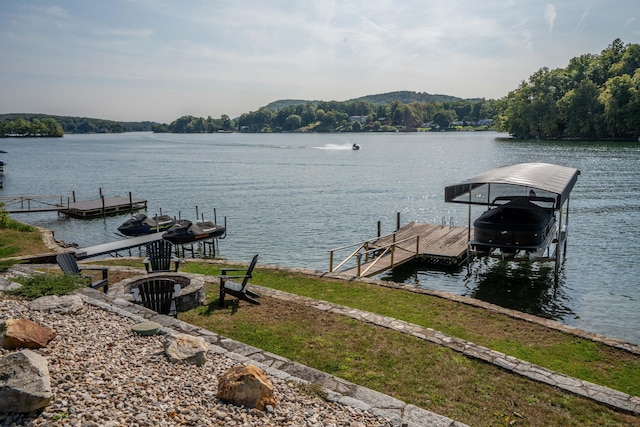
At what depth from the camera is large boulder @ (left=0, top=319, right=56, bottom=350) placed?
6.17m

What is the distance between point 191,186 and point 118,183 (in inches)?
465

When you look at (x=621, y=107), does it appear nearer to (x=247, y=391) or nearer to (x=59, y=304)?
(x=59, y=304)

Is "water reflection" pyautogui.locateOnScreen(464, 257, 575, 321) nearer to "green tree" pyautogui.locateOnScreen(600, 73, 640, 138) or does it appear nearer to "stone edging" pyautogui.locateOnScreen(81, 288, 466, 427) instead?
"stone edging" pyautogui.locateOnScreen(81, 288, 466, 427)

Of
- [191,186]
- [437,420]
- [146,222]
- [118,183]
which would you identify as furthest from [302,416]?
[118,183]

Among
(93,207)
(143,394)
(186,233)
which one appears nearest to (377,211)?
(186,233)

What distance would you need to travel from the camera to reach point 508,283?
1919 centimetres

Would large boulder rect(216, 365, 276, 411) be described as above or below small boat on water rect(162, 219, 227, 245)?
above

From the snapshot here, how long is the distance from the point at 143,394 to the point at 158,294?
17.5ft

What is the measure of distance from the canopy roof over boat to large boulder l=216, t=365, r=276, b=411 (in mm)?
12417

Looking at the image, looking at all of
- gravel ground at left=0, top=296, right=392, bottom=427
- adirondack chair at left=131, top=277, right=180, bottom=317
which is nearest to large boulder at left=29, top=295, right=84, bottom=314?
gravel ground at left=0, top=296, right=392, bottom=427

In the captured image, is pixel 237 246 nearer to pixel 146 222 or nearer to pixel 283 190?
pixel 146 222

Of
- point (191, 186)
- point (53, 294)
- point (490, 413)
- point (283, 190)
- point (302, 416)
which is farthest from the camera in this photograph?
point (191, 186)

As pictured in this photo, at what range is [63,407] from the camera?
4926 millimetres

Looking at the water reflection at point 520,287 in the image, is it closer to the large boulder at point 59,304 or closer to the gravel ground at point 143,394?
the gravel ground at point 143,394
